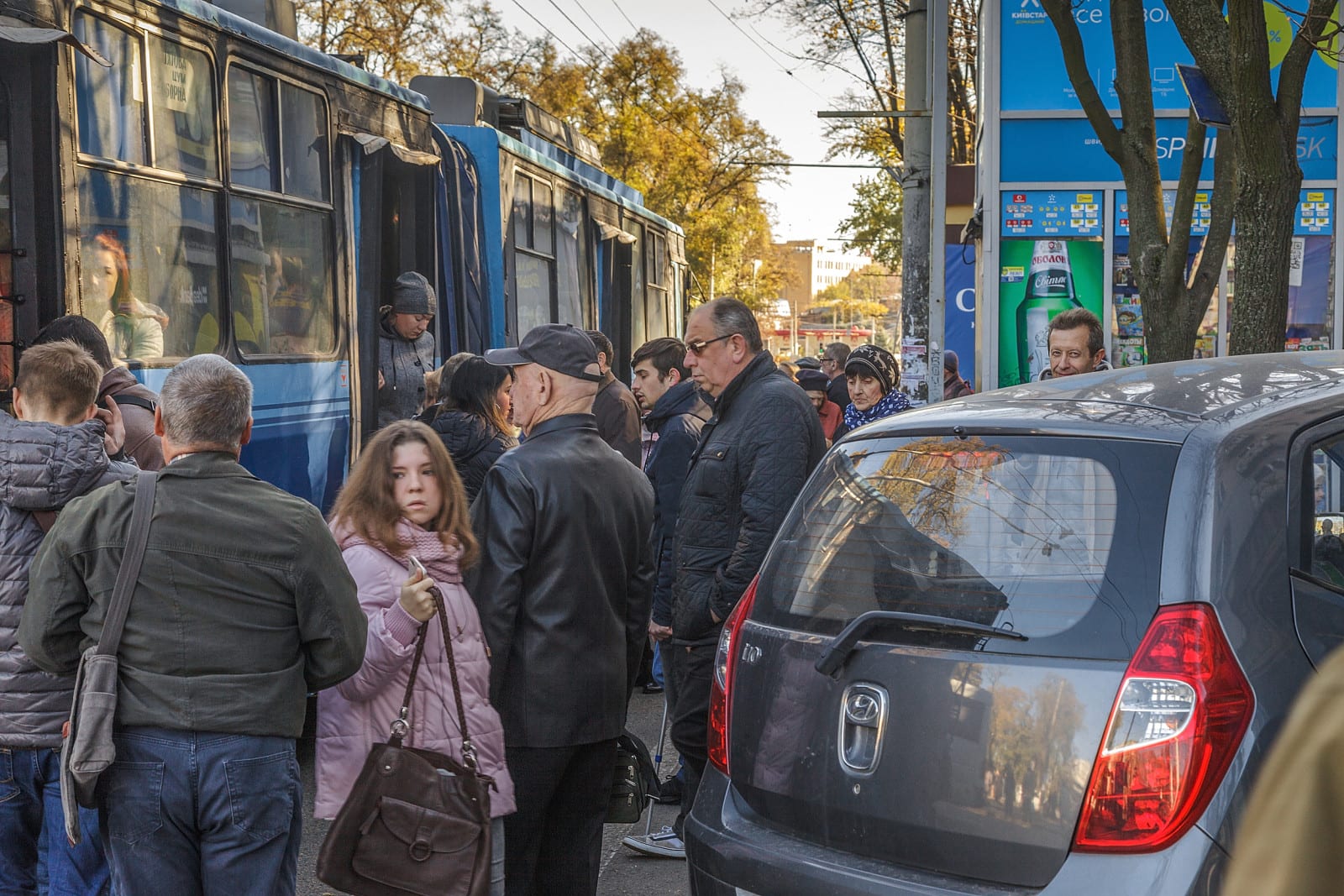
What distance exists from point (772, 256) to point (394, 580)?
56661 mm

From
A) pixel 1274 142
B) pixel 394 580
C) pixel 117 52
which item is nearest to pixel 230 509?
pixel 394 580

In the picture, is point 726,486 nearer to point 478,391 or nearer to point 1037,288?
point 478,391

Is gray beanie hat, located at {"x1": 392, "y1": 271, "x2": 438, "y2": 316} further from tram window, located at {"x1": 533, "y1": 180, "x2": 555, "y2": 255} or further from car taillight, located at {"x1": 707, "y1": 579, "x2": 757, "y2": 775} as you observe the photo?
car taillight, located at {"x1": 707, "y1": 579, "x2": 757, "y2": 775}

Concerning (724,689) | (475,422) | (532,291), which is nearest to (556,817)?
(724,689)

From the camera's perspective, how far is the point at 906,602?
3.16m

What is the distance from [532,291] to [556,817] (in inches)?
329

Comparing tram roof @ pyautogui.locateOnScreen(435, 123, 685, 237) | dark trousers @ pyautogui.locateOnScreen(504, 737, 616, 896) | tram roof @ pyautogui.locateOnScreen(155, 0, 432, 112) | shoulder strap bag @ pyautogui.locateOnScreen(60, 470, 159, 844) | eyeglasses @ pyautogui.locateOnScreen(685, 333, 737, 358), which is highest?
tram roof @ pyautogui.locateOnScreen(435, 123, 685, 237)

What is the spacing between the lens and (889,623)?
314cm

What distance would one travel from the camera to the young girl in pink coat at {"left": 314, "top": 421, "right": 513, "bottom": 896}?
12.6ft

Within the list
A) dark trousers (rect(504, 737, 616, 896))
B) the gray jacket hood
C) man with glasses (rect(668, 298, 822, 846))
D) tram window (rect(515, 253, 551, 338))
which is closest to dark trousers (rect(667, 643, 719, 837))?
man with glasses (rect(668, 298, 822, 846))

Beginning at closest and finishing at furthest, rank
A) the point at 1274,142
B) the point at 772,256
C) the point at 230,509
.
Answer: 1. the point at 230,509
2. the point at 1274,142
3. the point at 772,256

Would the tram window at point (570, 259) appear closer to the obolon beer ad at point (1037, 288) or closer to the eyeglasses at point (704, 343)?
the obolon beer ad at point (1037, 288)

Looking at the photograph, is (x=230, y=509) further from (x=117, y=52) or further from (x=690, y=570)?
(x=117, y=52)

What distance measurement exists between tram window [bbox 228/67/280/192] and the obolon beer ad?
27.3 ft
